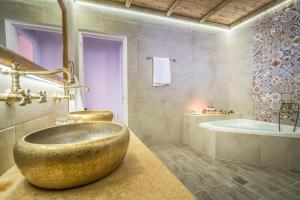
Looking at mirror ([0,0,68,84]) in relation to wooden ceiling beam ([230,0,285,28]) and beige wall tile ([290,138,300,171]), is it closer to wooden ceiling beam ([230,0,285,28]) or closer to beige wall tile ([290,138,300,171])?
beige wall tile ([290,138,300,171])

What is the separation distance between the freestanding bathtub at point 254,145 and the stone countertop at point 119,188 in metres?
2.15

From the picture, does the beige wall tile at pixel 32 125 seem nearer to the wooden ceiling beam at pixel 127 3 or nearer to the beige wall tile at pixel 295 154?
the wooden ceiling beam at pixel 127 3

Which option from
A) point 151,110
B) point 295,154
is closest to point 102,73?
point 151,110

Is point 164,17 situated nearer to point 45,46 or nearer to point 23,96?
point 45,46

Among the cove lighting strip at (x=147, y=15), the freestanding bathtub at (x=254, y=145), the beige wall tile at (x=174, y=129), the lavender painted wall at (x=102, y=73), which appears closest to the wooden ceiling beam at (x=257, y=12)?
the cove lighting strip at (x=147, y=15)

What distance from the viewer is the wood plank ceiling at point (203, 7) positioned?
253cm

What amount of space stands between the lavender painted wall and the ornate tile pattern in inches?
117

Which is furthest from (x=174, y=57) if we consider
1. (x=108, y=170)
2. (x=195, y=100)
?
(x=108, y=170)

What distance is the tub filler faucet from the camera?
2381mm

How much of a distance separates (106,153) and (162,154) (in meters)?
2.33

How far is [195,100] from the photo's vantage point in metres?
3.23

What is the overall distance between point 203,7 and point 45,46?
108 inches

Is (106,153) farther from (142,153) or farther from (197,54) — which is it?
(197,54)

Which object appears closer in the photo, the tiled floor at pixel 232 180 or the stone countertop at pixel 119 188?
the stone countertop at pixel 119 188
